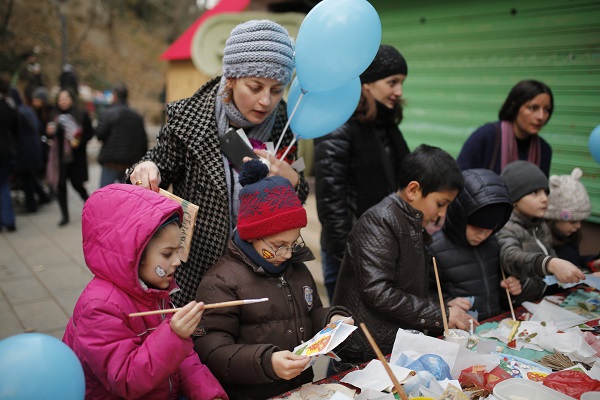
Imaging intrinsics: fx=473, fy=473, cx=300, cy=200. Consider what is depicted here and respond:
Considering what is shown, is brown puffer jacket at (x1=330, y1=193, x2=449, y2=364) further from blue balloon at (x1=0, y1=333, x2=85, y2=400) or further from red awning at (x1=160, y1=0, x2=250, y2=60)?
red awning at (x1=160, y1=0, x2=250, y2=60)

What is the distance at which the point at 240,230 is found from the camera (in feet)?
6.10

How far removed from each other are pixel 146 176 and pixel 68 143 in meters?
5.85

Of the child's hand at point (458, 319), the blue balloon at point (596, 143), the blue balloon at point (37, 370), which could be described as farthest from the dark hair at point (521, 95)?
the blue balloon at point (37, 370)

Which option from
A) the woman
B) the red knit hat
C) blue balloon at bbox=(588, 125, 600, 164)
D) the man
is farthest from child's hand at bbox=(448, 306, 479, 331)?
the woman

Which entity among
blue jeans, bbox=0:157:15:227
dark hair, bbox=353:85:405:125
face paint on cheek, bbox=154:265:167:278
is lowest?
blue jeans, bbox=0:157:15:227

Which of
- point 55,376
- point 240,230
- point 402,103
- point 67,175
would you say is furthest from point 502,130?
point 67,175

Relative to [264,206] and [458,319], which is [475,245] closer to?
[458,319]

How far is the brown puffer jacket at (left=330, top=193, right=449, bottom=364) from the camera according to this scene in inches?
83.0

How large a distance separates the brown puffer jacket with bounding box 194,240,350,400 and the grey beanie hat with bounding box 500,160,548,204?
1474 millimetres

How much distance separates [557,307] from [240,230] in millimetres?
1719

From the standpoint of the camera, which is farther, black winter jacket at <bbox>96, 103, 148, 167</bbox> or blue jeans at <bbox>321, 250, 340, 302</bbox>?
black winter jacket at <bbox>96, 103, 148, 167</bbox>

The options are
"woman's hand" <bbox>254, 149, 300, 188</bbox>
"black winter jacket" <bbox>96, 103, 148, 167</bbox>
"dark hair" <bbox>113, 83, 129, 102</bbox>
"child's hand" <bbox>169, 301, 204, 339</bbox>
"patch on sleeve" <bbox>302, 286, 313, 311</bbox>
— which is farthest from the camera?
"dark hair" <bbox>113, 83, 129, 102</bbox>

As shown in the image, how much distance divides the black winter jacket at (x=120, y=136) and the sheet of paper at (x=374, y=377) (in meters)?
5.53

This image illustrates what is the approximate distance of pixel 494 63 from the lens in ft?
16.4
